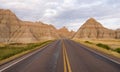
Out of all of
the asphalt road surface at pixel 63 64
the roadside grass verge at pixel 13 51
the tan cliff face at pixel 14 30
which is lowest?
the roadside grass verge at pixel 13 51

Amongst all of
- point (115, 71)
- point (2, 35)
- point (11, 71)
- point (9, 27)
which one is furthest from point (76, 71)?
point (9, 27)

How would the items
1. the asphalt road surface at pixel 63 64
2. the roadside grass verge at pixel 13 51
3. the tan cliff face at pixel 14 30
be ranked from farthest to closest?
1. the tan cliff face at pixel 14 30
2. the roadside grass verge at pixel 13 51
3. the asphalt road surface at pixel 63 64

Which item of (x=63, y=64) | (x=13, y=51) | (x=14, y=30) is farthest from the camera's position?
(x=14, y=30)

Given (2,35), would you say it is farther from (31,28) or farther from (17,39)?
(31,28)

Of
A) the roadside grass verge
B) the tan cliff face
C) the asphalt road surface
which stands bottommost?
the roadside grass verge

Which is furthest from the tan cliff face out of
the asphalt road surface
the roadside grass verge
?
the asphalt road surface

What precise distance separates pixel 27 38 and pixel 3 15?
2630 centimetres

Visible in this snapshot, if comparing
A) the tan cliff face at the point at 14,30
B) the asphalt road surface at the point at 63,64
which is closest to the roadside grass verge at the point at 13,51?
the asphalt road surface at the point at 63,64

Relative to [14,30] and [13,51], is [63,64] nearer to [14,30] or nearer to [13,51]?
[13,51]

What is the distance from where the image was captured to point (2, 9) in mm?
162625

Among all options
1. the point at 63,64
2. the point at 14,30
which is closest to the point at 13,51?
the point at 63,64

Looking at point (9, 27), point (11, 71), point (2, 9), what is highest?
point (2, 9)

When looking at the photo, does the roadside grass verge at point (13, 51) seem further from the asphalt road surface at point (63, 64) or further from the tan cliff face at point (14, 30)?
the tan cliff face at point (14, 30)

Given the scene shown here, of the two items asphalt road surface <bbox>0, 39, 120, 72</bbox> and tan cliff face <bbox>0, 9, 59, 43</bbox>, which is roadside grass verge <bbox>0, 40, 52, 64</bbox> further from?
tan cliff face <bbox>0, 9, 59, 43</bbox>
